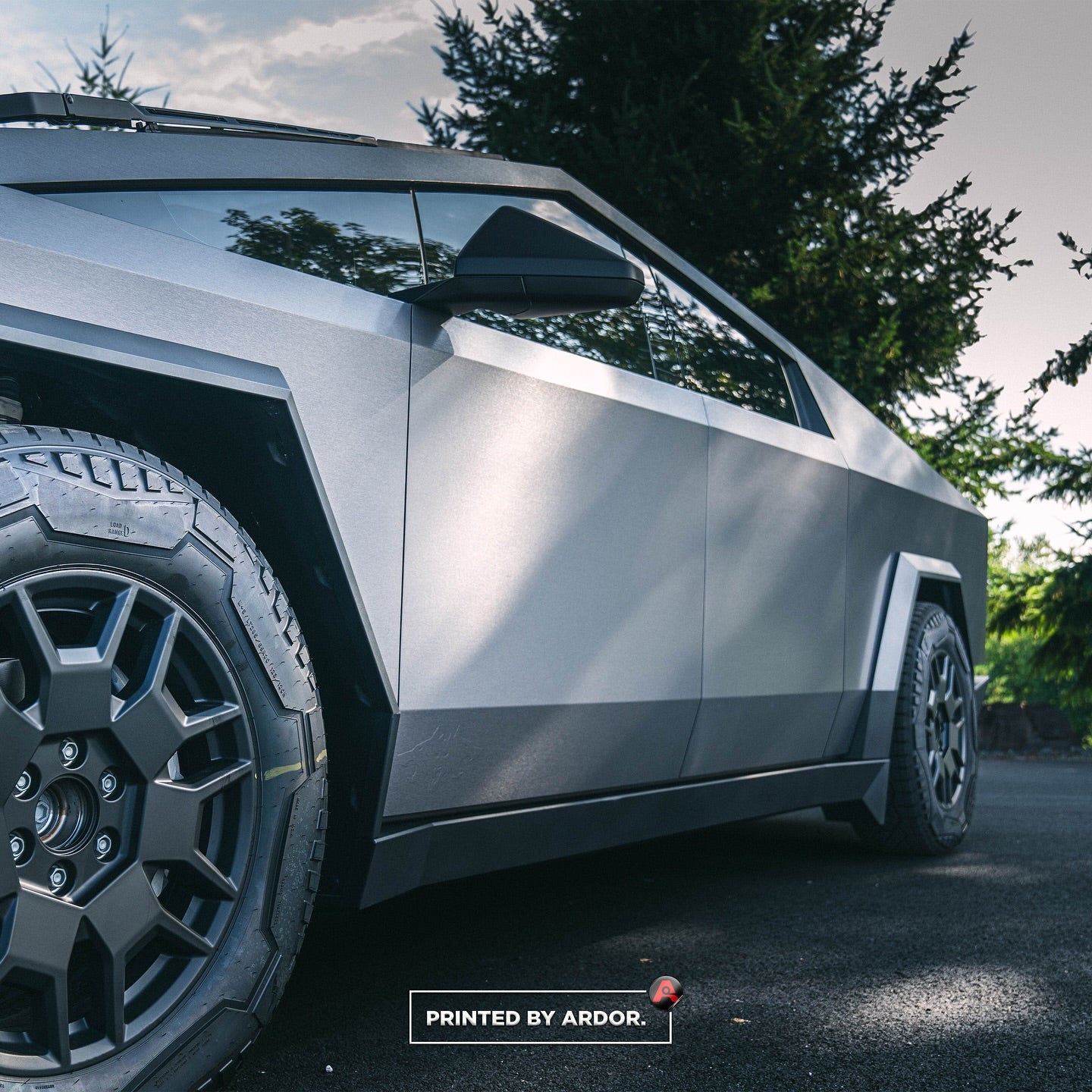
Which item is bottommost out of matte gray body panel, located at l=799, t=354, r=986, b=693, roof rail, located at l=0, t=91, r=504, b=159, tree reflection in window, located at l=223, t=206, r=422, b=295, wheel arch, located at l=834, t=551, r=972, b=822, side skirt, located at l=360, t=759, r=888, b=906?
side skirt, located at l=360, t=759, r=888, b=906

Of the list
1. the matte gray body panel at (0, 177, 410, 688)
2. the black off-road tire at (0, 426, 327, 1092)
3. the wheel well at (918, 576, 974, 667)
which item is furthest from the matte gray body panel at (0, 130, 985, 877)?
the wheel well at (918, 576, 974, 667)

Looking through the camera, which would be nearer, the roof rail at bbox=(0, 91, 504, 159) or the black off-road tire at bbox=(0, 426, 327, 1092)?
the black off-road tire at bbox=(0, 426, 327, 1092)

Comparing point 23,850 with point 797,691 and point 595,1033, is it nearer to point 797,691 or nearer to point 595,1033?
point 595,1033

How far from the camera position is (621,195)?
1050 centimetres

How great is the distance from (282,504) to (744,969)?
54.5 inches

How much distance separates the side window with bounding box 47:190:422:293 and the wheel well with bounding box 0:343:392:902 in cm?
25

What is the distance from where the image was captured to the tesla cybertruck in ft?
4.41

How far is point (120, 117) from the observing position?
192cm

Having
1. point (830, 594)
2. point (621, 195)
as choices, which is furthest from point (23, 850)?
point (621, 195)

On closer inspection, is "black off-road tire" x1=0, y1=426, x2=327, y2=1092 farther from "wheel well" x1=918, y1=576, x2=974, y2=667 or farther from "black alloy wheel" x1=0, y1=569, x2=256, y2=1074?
"wheel well" x1=918, y1=576, x2=974, y2=667

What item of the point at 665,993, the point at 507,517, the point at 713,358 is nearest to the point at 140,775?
the point at 507,517

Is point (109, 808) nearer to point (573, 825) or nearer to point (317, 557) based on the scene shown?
point (317, 557)

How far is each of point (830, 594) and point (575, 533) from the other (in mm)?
1191

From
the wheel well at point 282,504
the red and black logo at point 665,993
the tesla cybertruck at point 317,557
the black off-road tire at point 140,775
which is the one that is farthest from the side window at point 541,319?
the red and black logo at point 665,993
